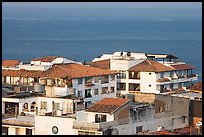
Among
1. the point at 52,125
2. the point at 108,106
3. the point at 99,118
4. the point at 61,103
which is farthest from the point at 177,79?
the point at 52,125

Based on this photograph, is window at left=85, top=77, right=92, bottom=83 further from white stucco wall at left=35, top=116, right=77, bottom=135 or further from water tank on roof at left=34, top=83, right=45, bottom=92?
white stucco wall at left=35, top=116, right=77, bottom=135

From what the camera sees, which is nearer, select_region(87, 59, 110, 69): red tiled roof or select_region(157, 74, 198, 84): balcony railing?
select_region(157, 74, 198, 84): balcony railing

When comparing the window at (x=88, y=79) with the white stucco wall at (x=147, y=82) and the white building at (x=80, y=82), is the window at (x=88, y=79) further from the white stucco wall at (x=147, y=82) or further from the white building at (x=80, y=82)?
the white stucco wall at (x=147, y=82)

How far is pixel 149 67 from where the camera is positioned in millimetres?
36125

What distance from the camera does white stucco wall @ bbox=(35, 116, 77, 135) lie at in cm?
2558

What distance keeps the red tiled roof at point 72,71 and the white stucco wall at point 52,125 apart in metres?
6.18

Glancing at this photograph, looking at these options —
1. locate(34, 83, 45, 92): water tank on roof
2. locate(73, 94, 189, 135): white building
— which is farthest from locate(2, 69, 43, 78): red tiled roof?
locate(73, 94, 189, 135): white building

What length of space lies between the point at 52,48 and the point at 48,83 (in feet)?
142

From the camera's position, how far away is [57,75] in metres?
32.3

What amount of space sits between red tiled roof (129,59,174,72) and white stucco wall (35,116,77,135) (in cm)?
1032

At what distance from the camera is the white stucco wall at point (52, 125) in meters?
25.6

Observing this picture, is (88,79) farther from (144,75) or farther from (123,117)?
(123,117)

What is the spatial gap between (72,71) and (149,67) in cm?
411

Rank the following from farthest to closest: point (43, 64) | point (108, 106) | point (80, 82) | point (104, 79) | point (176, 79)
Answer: point (176, 79), point (43, 64), point (104, 79), point (80, 82), point (108, 106)
